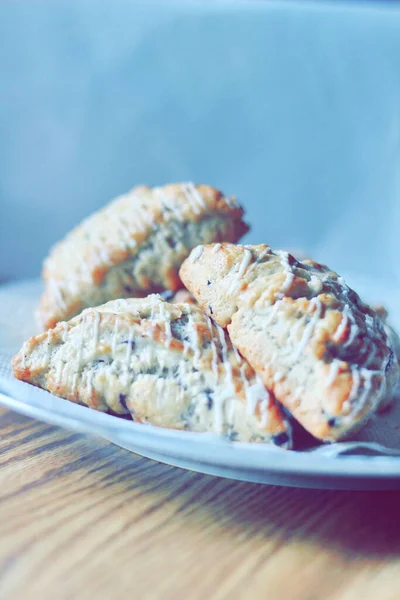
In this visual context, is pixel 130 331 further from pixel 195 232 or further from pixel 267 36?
pixel 267 36

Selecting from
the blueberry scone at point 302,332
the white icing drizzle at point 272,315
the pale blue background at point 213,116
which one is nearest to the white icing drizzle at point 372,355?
the blueberry scone at point 302,332

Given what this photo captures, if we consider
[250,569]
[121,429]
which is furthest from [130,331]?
[250,569]

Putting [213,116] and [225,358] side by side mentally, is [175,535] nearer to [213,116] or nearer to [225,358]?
[225,358]

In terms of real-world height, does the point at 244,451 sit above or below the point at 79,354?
below

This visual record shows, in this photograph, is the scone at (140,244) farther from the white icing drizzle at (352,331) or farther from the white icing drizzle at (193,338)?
the white icing drizzle at (352,331)

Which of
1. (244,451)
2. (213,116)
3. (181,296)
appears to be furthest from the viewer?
(213,116)

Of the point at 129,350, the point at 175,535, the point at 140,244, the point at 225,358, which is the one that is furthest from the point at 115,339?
the point at 140,244
